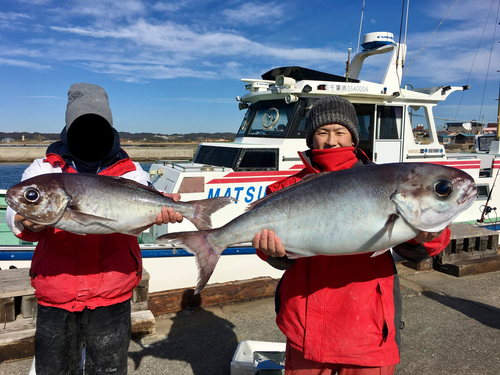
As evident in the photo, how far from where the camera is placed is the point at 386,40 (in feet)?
25.8

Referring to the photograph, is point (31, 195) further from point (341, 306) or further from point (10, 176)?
point (10, 176)

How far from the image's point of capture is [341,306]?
1.93 meters

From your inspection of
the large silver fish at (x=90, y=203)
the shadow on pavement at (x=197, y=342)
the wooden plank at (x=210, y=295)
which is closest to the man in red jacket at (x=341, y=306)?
the large silver fish at (x=90, y=203)

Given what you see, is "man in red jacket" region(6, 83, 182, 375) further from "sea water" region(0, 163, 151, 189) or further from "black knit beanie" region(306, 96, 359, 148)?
"sea water" region(0, 163, 151, 189)

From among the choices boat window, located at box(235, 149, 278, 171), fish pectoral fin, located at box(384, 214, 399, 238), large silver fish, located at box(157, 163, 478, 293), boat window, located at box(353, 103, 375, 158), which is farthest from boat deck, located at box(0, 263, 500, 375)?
boat window, located at box(353, 103, 375, 158)

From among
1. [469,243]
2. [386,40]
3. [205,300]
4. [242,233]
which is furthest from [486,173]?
[242,233]

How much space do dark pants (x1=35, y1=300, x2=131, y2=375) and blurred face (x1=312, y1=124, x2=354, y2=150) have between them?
5.63 feet

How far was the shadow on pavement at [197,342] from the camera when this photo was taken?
3702 mm

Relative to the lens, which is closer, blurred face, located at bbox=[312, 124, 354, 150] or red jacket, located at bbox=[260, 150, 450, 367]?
red jacket, located at bbox=[260, 150, 450, 367]

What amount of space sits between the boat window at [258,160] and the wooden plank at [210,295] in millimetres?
1873

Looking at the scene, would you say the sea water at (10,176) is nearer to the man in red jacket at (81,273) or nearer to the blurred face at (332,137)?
the man in red jacket at (81,273)

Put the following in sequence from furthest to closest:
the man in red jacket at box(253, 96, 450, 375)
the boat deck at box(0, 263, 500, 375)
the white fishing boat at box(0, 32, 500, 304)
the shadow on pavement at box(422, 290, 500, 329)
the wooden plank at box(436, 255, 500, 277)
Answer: the wooden plank at box(436, 255, 500, 277)
the white fishing boat at box(0, 32, 500, 304)
the shadow on pavement at box(422, 290, 500, 329)
the boat deck at box(0, 263, 500, 375)
the man in red jacket at box(253, 96, 450, 375)

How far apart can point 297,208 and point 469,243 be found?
20.4ft

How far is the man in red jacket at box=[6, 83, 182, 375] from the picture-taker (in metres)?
2.22
